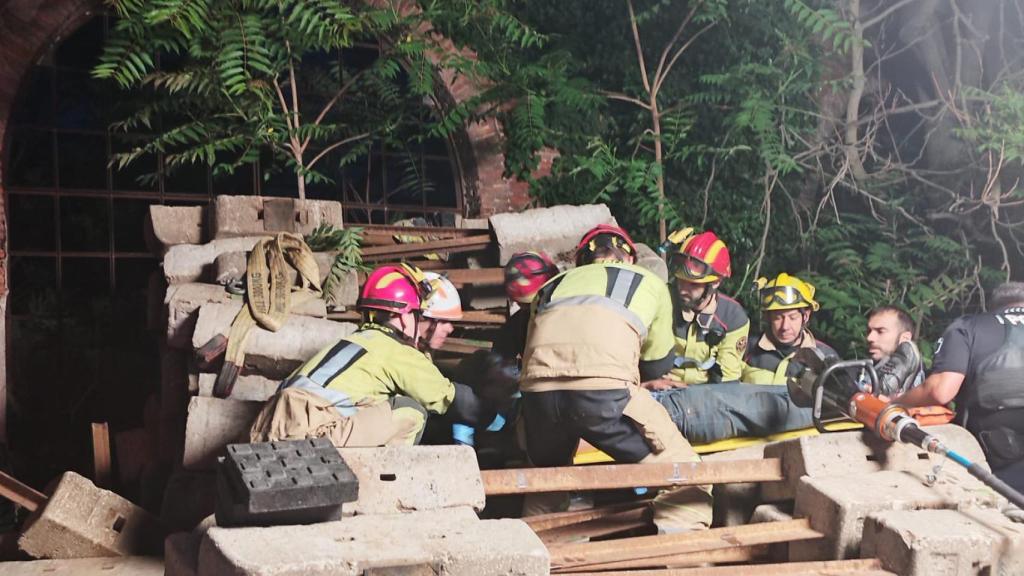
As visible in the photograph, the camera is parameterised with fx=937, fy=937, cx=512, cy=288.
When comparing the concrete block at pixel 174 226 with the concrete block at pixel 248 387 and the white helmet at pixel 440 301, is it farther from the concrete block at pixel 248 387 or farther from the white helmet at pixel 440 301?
the white helmet at pixel 440 301

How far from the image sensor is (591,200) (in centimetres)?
975

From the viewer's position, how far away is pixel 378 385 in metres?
5.09

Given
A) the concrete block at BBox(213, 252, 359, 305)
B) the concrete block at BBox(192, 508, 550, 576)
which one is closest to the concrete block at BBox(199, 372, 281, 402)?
the concrete block at BBox(213, 252, 359, 305)

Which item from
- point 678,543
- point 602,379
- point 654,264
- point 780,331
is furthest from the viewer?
point 654,264

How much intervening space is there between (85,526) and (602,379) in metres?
3.04

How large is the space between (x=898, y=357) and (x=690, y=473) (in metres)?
1.70

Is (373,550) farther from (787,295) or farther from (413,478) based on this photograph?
(787,295)

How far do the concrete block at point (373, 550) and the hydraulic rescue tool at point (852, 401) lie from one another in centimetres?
199

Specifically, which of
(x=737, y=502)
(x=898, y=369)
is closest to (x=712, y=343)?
(x=898, y=369)

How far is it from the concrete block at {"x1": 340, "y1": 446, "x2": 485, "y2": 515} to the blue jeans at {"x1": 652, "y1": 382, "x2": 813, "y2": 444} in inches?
72.0

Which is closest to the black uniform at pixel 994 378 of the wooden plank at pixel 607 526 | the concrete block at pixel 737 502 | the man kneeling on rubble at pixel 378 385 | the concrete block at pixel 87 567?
the concrete block at pixel 737 502

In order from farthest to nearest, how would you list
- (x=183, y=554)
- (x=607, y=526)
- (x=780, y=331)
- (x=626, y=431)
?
(x=780, y=331) < (x=607, y=526) < (x=626, y=431) < (x=183, y=554)

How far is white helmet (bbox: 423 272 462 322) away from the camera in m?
5.82

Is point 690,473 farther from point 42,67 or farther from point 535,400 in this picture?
point 42,67
